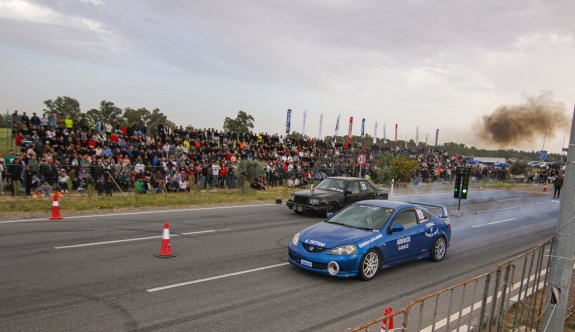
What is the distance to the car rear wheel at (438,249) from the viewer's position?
31.2 ft

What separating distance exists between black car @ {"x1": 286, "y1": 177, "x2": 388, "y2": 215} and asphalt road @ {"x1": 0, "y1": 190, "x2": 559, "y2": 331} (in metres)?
2.33

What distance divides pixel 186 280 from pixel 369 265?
3.35 metres

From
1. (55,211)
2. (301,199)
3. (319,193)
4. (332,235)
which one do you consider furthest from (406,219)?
(55,211)

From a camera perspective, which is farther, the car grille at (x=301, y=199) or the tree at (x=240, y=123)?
the tree at (x=240, y=123)

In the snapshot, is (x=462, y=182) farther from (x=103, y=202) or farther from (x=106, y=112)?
(x=106, y=112)

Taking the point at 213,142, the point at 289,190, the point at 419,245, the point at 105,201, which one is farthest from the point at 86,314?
the point at 213,142

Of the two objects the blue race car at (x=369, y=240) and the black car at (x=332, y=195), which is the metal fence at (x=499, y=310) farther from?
the black car at (x=332, y=195)

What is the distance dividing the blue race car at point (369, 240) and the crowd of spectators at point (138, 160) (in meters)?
12.7

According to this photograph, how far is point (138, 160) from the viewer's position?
65.9 feet

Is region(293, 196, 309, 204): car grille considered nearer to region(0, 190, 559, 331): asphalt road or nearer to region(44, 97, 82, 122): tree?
region(0, 190, 559, 331): asphalt road

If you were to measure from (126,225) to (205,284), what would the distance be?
5955 millimetres

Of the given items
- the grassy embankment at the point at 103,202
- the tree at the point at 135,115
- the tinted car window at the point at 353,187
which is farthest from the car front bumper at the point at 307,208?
the tree at the point at 135,115

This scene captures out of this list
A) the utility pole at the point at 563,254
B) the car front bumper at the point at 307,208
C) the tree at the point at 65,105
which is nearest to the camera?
the utility pole at the point at 563,254

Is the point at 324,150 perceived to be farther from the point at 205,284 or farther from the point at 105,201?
the point at 205,284
